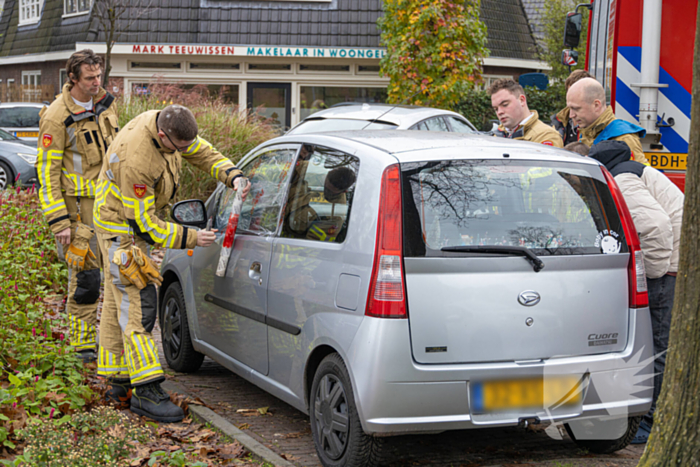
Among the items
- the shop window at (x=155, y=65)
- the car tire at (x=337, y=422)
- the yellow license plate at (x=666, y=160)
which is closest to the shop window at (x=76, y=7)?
the shop window at (x=155, y=65)

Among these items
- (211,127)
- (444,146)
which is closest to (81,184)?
(444,146)

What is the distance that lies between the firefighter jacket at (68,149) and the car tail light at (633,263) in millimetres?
3589

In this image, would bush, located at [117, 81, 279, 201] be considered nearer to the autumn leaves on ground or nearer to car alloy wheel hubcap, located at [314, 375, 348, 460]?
the autumn leaves on ground

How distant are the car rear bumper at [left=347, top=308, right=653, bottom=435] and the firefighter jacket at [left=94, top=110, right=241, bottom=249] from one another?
1689 mm

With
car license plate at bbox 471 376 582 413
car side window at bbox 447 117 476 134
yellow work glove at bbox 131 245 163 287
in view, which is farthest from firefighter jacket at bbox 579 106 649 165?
car side window at bbox 447 117 476 134

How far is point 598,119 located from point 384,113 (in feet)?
14.8

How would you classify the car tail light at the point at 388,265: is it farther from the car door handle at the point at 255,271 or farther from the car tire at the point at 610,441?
the car tire at the point at 610,441

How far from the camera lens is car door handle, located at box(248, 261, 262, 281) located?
4508 millimetres

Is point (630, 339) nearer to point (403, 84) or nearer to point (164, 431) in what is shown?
point (164, 431)

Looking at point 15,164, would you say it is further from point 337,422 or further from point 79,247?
point 337,422

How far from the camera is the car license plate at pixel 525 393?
3.53 metres

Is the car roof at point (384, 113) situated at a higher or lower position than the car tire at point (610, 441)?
higher

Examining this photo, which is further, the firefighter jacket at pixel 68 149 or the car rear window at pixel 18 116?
the car rear window at pixel 18 116

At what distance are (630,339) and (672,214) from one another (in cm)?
111
